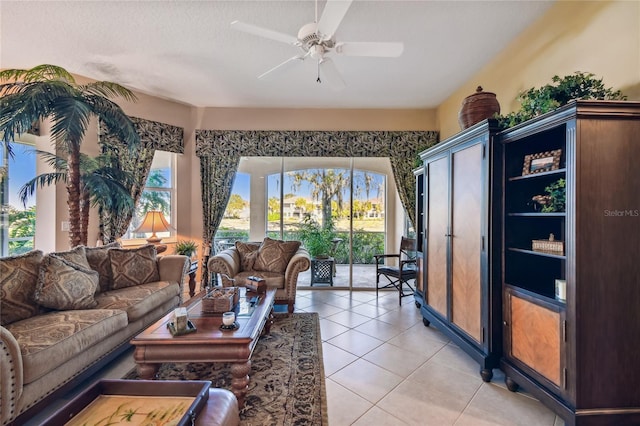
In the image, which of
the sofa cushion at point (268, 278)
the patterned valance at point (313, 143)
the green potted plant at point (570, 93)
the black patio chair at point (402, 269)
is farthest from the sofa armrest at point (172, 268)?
the green potted plant at point (570, 93)

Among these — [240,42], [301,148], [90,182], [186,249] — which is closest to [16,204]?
[90,182]

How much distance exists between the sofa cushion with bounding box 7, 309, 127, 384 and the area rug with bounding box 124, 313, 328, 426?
498 mm

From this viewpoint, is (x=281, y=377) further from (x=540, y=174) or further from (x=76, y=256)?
(x=540, y=174)

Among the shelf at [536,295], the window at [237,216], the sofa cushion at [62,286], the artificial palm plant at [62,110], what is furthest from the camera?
the window at [237,216]

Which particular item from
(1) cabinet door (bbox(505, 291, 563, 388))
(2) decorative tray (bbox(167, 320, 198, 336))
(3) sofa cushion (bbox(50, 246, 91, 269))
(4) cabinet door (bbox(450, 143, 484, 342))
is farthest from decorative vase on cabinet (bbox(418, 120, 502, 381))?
(3) sofa cushion (bbox(50, 246, 91, 269))

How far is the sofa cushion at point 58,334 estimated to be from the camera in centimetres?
166

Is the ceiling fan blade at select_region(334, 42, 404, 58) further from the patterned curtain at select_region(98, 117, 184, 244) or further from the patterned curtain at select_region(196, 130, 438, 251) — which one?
the patterned curtain at select_region(98, 117, 184, 244)

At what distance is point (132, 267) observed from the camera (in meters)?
3.10

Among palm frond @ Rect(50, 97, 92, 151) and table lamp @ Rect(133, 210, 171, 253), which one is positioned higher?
palm frond @ Rect(50, 97, 92, 151)

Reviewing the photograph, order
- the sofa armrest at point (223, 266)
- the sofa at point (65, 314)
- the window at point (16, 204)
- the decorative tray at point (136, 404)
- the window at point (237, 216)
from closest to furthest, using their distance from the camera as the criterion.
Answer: the decorative tray at point (136, 404)
the sofa at point (65, 314)
the window at point (16, 204)
the sofa armrest at point (223, 266)
the window at point (237, 216)

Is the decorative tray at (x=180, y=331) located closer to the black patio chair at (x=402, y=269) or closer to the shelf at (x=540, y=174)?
the shelf at (x=540, y=174)

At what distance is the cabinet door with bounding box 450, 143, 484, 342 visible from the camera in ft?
7.91

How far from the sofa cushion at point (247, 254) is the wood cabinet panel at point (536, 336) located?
3.13m

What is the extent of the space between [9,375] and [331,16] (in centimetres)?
287
